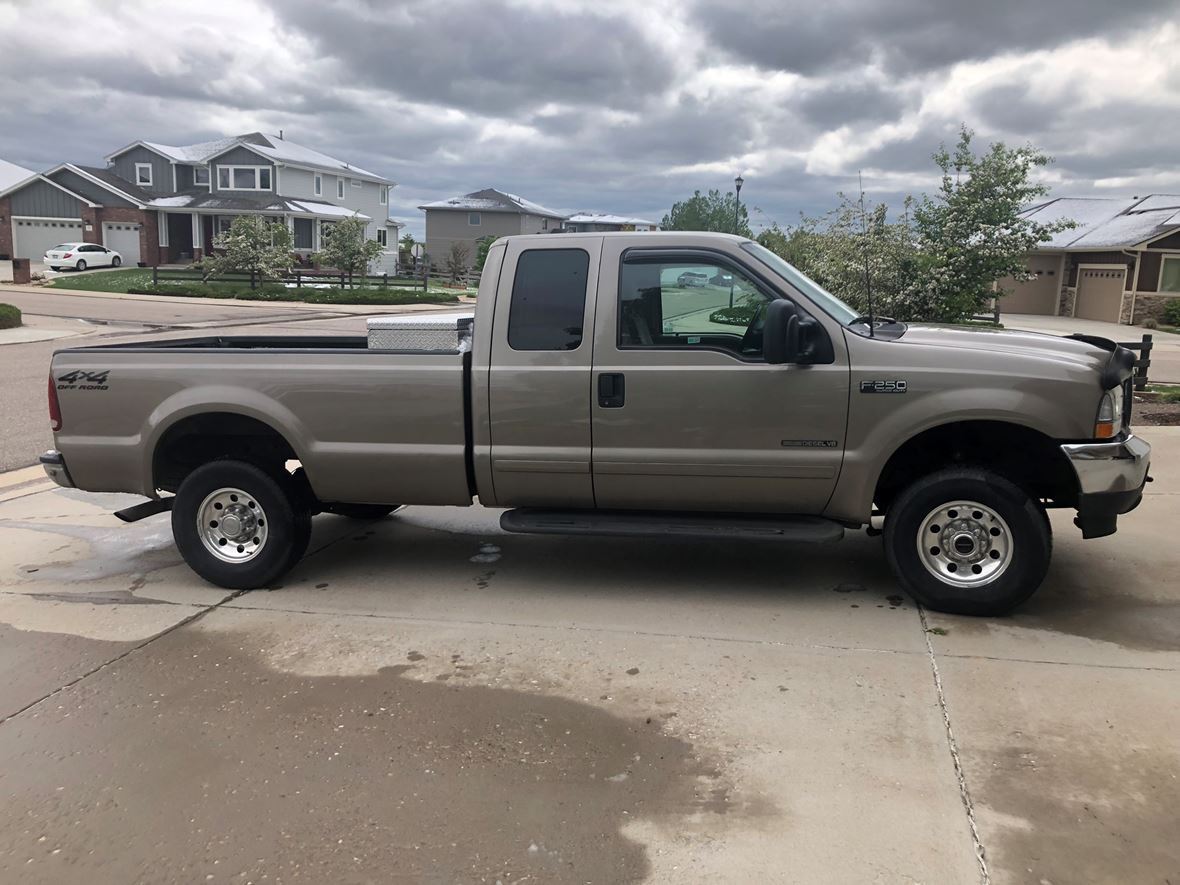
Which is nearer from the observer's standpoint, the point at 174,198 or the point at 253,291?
the point at 253,291

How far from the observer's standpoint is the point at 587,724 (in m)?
3.94

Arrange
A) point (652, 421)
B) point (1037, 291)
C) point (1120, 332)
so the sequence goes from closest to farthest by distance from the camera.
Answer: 1. point (652, 421)
2. point (1120, 332)
3. point (1037, 291)

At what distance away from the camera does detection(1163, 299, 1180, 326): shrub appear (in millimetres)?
32562

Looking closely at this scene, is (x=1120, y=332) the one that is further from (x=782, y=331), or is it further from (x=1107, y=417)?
(x=782, y=331)

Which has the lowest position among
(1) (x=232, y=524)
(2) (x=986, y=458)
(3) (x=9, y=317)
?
(1) (x=232, y=524)

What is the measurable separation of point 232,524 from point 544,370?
2.10m

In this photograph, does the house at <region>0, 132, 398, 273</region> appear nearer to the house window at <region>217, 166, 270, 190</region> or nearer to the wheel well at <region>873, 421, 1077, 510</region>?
the house window at <region>217, 166, 270, 190</region>

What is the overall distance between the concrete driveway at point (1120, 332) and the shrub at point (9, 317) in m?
22.5

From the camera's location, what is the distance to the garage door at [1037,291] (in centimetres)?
3894

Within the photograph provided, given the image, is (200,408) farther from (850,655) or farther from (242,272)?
(242,272)

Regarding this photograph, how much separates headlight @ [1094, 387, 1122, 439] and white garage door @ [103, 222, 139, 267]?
53746 millimetres

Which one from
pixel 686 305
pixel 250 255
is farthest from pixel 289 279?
pixel 686 305

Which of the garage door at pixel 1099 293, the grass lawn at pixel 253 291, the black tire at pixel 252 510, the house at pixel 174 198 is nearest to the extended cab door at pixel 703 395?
the black tire at pixel 252 510

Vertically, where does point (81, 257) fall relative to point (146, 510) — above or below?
above
